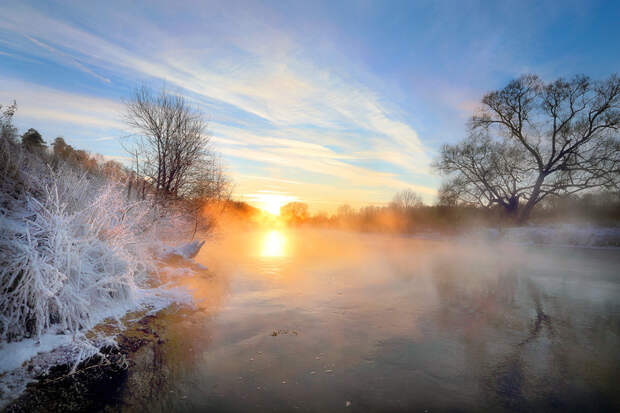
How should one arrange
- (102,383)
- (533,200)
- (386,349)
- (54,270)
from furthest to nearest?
(533,200), (386,349), (54,270), (102,383)

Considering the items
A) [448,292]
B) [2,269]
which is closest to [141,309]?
[2,269]

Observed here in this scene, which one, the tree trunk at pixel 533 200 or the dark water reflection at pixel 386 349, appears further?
the tree trunk at pixel 533 200

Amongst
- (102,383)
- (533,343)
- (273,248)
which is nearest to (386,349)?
(533,343)

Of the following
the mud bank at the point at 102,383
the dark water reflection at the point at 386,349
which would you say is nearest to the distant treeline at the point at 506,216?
the dark water reflection at the point at 386,349

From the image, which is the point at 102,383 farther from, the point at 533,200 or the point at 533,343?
the point at 533,200

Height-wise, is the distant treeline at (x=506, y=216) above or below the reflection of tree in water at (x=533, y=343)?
above

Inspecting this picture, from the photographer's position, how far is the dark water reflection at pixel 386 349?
4.00 metres

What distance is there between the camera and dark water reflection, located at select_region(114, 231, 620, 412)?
13.1 feet

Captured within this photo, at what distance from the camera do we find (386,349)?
17.9 feet

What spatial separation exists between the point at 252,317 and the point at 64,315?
3609mm

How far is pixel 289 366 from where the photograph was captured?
4.80 meters

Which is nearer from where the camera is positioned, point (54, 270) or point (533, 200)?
point (54, 270)

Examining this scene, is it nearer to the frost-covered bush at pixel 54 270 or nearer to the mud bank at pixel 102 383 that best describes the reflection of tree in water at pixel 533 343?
the mud bank at pixel 102 383

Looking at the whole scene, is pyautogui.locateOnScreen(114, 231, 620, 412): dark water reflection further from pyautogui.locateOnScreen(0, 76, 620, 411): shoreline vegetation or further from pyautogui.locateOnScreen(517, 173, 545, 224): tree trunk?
pyautogui.locateOnScreen(517, 173, 545, 224): tree trunk
